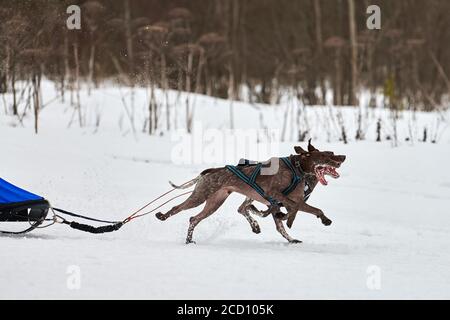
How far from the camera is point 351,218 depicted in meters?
8.84

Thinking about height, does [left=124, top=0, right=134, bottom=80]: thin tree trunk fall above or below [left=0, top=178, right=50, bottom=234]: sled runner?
above

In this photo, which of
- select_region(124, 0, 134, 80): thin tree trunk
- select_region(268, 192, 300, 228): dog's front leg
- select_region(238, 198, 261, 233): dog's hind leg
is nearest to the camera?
select_region(268, 192, 300, 228): dog's front leg

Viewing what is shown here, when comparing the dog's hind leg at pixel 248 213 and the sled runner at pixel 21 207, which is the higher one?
the sled runner at pixel 21 207

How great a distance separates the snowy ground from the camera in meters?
5.05

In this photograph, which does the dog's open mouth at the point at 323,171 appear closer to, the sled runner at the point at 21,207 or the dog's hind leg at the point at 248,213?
the dog's hind leg at the point at 248,213

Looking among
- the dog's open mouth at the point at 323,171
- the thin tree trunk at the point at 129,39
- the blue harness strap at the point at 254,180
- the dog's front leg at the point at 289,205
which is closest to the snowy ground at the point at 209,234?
the dog's front leg at the point at 289,205

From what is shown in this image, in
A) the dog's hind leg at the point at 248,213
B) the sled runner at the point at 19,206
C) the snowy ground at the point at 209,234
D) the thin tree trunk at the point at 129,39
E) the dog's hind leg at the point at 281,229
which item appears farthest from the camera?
the thin tree trunk at the point at 129,39

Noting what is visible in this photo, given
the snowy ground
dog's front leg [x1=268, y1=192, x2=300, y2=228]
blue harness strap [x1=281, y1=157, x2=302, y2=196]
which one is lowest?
the snowy ground

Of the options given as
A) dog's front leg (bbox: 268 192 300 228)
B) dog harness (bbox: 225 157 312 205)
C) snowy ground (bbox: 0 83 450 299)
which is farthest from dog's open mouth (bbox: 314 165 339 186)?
snowy ground (bbox: 0 83 450 299)

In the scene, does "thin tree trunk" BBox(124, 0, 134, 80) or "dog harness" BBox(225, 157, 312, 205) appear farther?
"thin tree trunk" BBox(124, 0, 134, 80)

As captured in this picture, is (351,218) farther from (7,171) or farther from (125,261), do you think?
(7,171)

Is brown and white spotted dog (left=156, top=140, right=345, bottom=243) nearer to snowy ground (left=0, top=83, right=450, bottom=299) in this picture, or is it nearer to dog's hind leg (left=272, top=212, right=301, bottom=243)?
dog's hind leg (left=272, top=212, right=301, bottom=243)

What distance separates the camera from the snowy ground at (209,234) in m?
5.05

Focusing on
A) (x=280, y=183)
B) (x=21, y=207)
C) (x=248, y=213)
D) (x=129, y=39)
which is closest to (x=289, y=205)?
(x=280, y=183)
